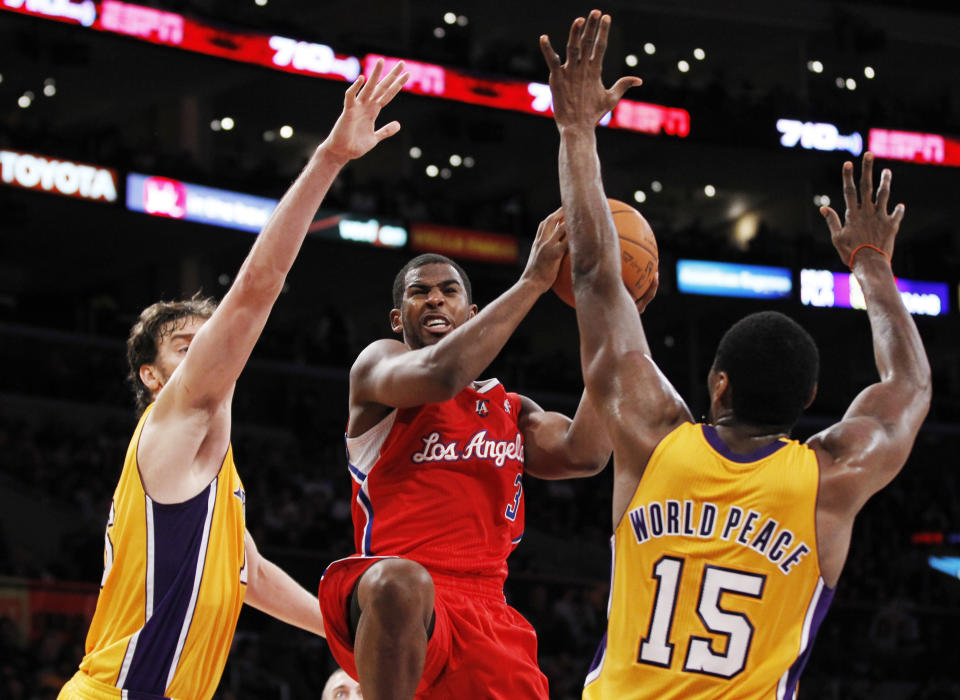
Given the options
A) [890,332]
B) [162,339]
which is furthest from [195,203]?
[890,332]

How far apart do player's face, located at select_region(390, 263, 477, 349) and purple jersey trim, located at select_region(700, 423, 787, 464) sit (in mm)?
1814

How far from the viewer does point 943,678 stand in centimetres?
1622

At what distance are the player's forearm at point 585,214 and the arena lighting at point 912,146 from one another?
26.2 meters

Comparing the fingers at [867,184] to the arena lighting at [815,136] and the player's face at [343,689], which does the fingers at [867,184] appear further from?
the arena lighting at [815,136]

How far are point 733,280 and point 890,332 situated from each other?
934 inches

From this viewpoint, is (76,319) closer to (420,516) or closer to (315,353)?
(315,353)

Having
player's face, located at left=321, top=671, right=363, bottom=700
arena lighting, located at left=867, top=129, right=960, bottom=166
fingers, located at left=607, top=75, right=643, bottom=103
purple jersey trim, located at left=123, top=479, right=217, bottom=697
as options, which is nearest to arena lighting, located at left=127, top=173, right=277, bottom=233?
arena lighting, located at left=867, top=129, right=960, bottom=166

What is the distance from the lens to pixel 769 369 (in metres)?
3.23

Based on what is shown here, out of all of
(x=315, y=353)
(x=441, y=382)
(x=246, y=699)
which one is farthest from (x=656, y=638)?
(x=315, y=353)

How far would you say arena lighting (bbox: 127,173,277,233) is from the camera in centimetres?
2127

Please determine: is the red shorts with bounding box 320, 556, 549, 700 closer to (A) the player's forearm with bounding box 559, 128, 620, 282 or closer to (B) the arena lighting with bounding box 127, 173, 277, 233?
(A) the player's forearm with bounding box 559, 128, 620, 282

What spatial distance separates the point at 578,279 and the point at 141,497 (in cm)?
164

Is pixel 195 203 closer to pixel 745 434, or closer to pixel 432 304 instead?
pixel 432 304

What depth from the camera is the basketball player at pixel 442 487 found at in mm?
4242
